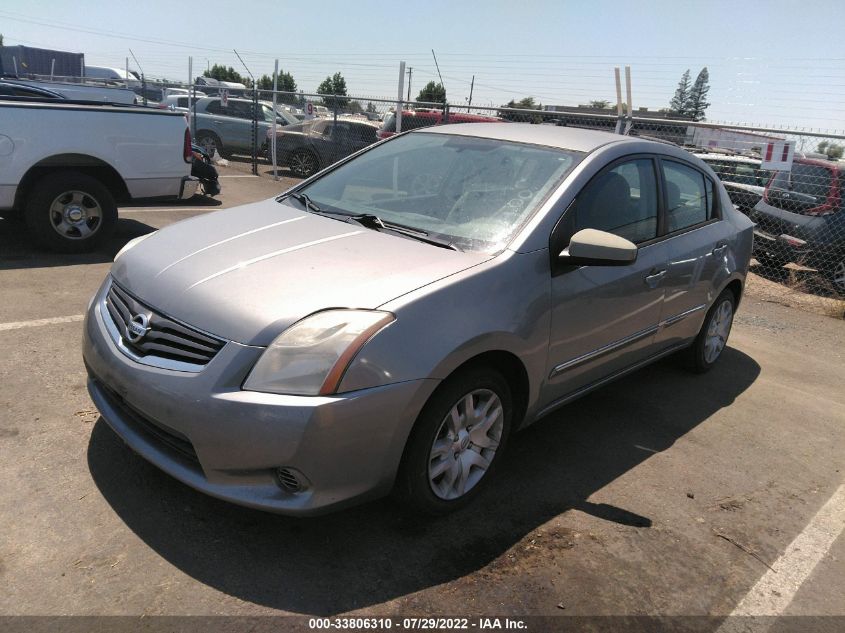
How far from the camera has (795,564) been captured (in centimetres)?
296

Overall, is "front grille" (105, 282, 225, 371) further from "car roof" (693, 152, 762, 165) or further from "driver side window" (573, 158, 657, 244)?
"car roof" (693, 152, 762, 165)

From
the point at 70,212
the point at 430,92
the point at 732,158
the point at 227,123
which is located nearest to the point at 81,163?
the point at 70,212

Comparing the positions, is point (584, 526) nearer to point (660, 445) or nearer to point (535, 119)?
point (660, 445)

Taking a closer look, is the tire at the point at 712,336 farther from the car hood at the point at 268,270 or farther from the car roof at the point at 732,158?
the car roof at the point at 732,158

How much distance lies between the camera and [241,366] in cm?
240

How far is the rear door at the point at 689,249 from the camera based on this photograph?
4.13 metres

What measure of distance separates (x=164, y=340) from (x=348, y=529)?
1086 mm

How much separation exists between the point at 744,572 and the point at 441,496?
4.41ft

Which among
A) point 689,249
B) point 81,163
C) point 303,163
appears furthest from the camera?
point 303,163

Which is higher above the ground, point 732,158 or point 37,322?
point 732,158

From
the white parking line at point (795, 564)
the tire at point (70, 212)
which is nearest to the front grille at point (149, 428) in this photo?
the white parking line at point (795, 564)

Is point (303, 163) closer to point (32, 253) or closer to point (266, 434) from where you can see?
point (32, 253)

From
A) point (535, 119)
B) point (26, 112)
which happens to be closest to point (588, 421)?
point (26, 112)

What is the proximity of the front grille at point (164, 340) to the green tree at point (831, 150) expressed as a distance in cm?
844
